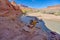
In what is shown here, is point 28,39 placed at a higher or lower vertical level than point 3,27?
lower

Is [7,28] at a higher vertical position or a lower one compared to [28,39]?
higher

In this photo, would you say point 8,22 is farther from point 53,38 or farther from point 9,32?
point 53,38

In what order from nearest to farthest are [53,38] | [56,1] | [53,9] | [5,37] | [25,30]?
[5,37] → [25,30] → [53,38] → [56,1] → [53,9]

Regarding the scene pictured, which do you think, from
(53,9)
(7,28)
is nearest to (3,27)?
(7,28)

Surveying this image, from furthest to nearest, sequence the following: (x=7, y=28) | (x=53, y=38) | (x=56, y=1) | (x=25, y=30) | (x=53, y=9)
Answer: (x=53, y=9)
(x=56, y=1)
(x=53, y=38)
(x=25, y=30)
(x=7, y=28)

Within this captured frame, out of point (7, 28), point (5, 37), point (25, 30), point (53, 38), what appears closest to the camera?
point (5, 37)

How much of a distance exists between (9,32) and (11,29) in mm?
66

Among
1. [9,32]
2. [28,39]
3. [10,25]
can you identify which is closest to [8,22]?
[10,25]

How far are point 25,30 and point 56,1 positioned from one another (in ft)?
17.0

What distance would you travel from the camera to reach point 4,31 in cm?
183

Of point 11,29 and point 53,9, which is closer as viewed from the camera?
point 11,29

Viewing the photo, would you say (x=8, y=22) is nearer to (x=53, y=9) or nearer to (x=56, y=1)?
(x=56, y=1)

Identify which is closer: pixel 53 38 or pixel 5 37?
pixel 5 37

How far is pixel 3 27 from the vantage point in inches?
74.8
